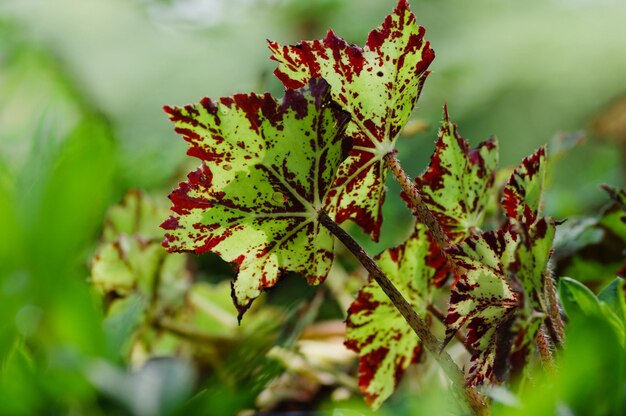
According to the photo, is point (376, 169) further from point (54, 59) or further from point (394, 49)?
point (54, 59)

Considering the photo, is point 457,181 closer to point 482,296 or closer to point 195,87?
point 482,296

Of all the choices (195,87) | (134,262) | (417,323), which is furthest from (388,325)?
(195,87)

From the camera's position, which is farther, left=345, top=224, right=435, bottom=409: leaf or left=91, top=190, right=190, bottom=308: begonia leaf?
left=91, top=190, right=190, bottom=308: begonia leaf

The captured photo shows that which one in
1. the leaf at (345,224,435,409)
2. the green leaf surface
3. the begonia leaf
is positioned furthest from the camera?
the begonia leaf

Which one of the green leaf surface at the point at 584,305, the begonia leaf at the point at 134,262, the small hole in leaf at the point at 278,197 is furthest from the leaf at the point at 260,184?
the begonia leaf at the point at 134,262

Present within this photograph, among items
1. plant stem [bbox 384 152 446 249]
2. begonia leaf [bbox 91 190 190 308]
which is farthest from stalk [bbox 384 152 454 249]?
begonia leaf [bbox 91 190 190 308]

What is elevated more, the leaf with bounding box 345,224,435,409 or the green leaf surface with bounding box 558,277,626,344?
the leaf with bounding box 345,224,435,409

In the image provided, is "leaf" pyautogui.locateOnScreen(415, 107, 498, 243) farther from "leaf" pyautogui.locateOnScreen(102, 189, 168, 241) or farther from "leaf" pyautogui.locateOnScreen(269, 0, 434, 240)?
"leaf" pyautogui.locateOnScreen(102, 189, 168, 241)

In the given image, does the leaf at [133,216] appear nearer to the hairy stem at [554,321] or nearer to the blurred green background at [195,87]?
the blurred green background at [195,87]
